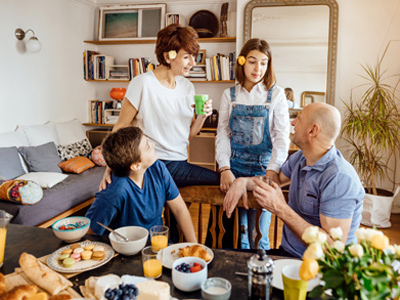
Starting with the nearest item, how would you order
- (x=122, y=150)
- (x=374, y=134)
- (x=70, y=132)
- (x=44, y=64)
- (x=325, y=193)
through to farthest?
1. (x=325, y=193)
2. (x=122, y=150)
3. (x=374, y=134)
4. (x=44, y=64)
5. (x=70, y=132)

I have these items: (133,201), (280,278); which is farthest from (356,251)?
(133,201)

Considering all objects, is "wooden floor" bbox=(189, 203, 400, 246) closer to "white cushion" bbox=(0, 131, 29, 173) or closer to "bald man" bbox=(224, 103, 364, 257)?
"bald man" bbox=(224, 103, 364, 257)

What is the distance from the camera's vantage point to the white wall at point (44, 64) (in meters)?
3.78

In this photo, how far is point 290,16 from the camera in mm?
4113

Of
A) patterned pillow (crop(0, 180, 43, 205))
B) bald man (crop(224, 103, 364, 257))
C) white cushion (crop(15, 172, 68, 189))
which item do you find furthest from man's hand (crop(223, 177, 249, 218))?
white cushion (crop(15, 172, 68, 189))

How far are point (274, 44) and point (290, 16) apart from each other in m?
0.37

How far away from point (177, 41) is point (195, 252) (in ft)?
4.02

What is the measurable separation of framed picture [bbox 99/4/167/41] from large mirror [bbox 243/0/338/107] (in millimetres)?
1361

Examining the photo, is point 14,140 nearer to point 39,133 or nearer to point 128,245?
point 39,133

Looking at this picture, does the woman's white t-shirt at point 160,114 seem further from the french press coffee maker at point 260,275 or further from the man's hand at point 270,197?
the french press coffee maker at point 260,275

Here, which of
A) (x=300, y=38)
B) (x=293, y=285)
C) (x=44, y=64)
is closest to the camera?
(x=293, y=285)

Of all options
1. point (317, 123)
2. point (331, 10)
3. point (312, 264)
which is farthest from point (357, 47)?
point (312, 264)

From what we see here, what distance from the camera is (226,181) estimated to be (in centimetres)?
A: 176

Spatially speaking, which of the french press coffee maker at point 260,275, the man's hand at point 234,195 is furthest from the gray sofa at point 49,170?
the french press coffee maker at point 260,275
